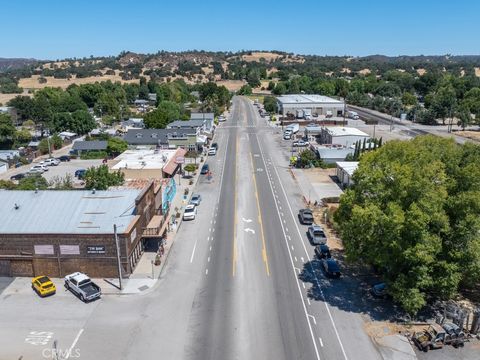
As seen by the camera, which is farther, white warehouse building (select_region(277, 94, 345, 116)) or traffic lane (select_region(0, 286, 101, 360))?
white warehouse building (select_region(277, 94, 345, 116))

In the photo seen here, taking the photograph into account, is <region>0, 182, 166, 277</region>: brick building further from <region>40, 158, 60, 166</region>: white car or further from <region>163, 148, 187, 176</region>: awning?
<region>40, 158, 60, 166</region>: white car

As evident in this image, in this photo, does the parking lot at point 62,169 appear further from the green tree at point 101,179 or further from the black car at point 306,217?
the black car at point 306,217

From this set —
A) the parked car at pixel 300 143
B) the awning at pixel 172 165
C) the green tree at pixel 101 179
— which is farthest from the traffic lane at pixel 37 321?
the parked car at pixel 300 143

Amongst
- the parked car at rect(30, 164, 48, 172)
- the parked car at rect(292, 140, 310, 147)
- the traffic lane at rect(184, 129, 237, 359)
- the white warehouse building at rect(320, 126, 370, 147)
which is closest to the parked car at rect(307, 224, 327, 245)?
the traffic lane at rect(184, 129, 237, 359)

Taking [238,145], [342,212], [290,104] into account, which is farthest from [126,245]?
[290,104]

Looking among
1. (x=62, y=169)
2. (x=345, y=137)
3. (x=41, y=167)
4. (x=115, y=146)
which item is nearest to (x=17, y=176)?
(x=41, y=167)

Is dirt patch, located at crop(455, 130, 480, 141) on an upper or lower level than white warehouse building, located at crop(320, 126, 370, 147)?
lower
